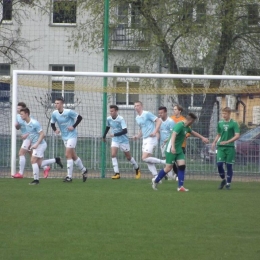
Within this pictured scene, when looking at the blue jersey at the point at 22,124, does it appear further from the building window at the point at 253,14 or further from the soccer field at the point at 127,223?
the building window at the point at 253,14

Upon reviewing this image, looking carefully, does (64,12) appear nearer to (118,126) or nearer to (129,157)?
(118,126)

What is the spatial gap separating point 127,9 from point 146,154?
6334 mm

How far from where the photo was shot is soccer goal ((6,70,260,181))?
20766 mm

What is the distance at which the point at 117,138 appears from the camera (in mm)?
19984

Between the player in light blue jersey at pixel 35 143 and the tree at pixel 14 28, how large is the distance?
6.59 meters

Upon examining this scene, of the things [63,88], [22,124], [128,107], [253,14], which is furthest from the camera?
[253,14]

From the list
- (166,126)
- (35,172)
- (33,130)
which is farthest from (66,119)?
(166,126)

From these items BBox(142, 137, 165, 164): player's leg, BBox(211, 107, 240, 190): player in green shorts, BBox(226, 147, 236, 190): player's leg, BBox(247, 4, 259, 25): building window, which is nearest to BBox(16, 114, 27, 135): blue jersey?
BBox(142, 137, 165, 164): player's leg

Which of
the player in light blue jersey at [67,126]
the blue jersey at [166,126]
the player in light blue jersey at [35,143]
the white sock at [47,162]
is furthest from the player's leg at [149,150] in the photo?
the white sock at [47,162]

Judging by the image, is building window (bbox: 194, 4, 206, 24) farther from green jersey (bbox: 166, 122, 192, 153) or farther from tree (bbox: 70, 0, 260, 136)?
green jersey (bbox: 166, 122, 192, 153)

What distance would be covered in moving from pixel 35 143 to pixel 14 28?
8328 millimetres

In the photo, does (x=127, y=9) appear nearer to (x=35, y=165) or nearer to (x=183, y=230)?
(x=35, y=165)

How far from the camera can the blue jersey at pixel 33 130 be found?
1830 centimetres

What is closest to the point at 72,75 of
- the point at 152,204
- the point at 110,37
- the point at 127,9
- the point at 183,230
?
the point at 110,37
